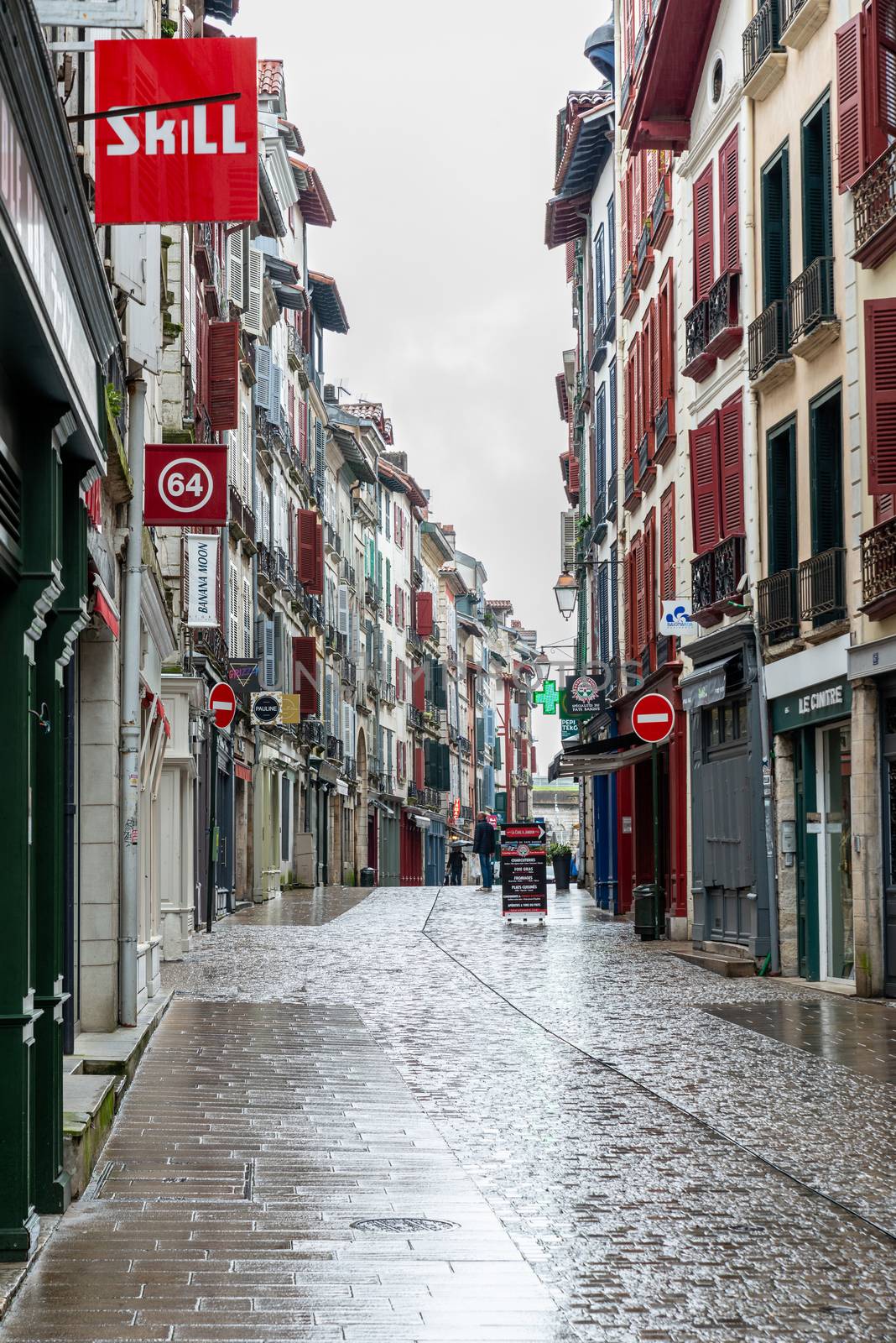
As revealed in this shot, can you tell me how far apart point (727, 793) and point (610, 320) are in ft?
51.5

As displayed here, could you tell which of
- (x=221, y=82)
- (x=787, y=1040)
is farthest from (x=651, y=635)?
(x=221, y=82)

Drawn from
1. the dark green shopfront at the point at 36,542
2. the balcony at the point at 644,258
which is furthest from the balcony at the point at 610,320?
the dark green shopfront at the point at 36,542

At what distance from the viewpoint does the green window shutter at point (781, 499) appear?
21203mm

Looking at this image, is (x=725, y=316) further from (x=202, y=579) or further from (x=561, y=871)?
(x=561, y=871)

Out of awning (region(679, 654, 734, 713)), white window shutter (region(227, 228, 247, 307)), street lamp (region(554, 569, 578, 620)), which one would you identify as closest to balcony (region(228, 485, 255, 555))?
white window shutter (region(227, 228, 247, 307))

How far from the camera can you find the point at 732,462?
23578mm

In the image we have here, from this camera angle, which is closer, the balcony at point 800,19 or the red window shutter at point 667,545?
the balcony at point 800,19

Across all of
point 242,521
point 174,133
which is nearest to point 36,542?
point 174,133

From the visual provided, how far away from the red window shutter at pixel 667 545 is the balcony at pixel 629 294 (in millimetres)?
4642

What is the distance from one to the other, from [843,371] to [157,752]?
759 centimetres

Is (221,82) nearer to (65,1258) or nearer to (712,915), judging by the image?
(65,1258)

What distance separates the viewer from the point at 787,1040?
14.0 meters

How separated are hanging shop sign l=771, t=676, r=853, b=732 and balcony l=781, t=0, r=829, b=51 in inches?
268

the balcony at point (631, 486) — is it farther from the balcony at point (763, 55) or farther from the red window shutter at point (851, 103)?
the red window shutter at point (851, 103)
